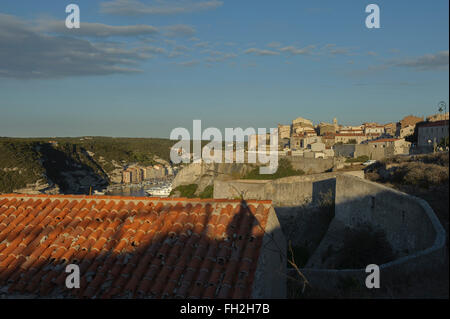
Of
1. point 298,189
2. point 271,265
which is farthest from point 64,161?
point 271,265

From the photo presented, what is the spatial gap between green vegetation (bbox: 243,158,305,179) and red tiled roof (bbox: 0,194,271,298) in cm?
3440

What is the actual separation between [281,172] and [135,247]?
119ft

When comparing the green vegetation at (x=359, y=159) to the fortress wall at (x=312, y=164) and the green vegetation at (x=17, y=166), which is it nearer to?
the fortress wall at (x=312, y=164)

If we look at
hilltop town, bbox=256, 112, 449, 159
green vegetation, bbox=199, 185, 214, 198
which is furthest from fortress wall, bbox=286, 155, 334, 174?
green vegetation, bbox=199, 185, 214, 198

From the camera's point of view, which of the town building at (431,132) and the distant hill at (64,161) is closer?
the town building at (431,132)

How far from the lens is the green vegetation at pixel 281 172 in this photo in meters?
41.0

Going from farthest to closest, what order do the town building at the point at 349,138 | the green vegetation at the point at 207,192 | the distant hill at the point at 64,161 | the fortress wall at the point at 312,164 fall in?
the distant hill at the point at 64,161 → the town building at the point at 349,138 → the green vegetation at the point at 207,192 → the fortress wall at the point at 312,164

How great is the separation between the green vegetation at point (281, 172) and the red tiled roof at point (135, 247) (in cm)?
3440

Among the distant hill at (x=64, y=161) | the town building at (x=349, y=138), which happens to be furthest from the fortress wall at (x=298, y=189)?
the distant hill at (x=64, y=161)

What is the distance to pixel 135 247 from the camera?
21.0ft

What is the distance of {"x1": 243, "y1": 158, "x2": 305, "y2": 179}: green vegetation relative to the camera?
41031 mm

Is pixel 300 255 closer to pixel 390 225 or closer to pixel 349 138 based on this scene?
pixel 390 225

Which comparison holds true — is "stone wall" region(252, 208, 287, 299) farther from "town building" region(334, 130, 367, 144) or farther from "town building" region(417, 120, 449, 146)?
"town building" region(334, 130, 367, 144)
